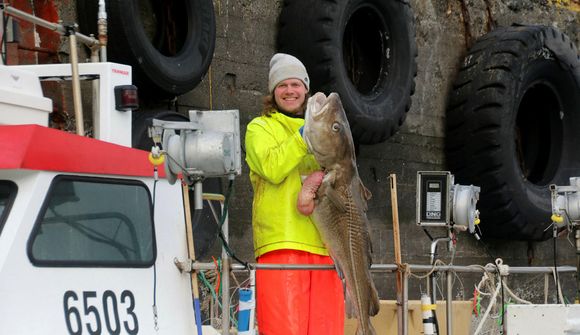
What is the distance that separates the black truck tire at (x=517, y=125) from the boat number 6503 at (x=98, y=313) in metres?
7.00

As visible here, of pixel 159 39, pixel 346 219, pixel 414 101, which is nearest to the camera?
pixel 346 219

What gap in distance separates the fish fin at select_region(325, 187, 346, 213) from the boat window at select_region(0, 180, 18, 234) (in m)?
1.31

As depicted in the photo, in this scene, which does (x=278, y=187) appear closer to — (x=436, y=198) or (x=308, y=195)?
(x=308, y=195)

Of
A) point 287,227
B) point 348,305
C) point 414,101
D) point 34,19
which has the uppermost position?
point 34,19

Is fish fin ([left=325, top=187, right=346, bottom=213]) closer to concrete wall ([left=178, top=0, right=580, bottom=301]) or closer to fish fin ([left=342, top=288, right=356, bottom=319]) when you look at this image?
fish fin ([left=342, top=288, right=356, bottom=319])

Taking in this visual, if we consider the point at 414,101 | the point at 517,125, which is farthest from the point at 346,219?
the point at 517,125

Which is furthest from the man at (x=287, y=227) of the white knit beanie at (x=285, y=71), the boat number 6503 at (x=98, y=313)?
the boat number 6503 at (x=98, y=313)

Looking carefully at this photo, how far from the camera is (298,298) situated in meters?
4.54

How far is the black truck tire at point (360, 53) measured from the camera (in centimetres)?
897

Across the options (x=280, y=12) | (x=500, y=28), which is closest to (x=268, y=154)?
(x=280, y=12)

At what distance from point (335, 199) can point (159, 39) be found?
393 centimetres

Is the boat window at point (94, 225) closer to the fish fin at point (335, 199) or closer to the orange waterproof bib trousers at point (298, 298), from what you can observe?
the orange waterproof bib trousers at point (298, 298)

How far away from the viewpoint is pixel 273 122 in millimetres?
4777

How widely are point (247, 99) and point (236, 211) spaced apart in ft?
3.18
